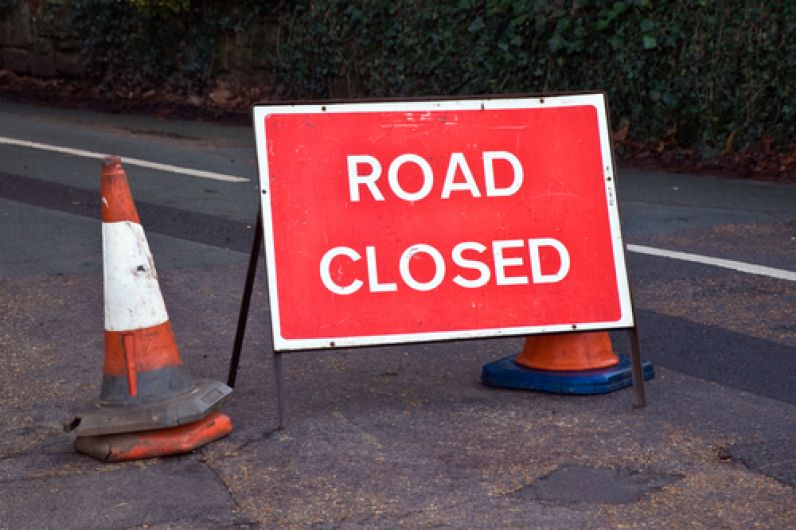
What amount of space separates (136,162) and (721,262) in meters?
5.60

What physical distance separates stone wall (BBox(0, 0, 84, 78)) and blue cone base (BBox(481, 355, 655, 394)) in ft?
42.8

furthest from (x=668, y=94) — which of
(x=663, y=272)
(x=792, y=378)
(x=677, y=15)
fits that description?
(x=792, y=378)

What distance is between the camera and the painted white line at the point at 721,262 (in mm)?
7527

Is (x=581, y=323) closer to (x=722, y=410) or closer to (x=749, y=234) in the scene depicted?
(x=722, y=410)

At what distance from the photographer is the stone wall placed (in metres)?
17.9

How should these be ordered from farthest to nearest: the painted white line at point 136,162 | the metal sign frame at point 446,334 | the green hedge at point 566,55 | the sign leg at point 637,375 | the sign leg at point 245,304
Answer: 1. the green hedge at point 566,55
2. the painted white line at point 136,162
3. the sign leg at point 245,304
4. the sign leg at point 637,375
5. the metal sign frame at point 446,334

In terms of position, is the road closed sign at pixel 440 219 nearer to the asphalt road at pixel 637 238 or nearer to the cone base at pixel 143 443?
the cone base at pixel 143 443

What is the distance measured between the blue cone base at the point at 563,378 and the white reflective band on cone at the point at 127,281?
4.43 feet

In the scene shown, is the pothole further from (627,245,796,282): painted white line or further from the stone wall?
the stone wall

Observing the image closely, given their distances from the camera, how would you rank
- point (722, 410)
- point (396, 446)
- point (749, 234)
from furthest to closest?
point (749, 234), point (722, 410), point (396, 446)

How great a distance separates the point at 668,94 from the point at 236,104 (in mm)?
5640

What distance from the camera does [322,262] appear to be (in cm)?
529

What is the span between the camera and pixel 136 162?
38.9 ft

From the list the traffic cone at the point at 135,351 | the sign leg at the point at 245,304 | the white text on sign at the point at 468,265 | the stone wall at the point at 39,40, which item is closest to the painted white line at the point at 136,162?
the stone wall at the point at 39,40
